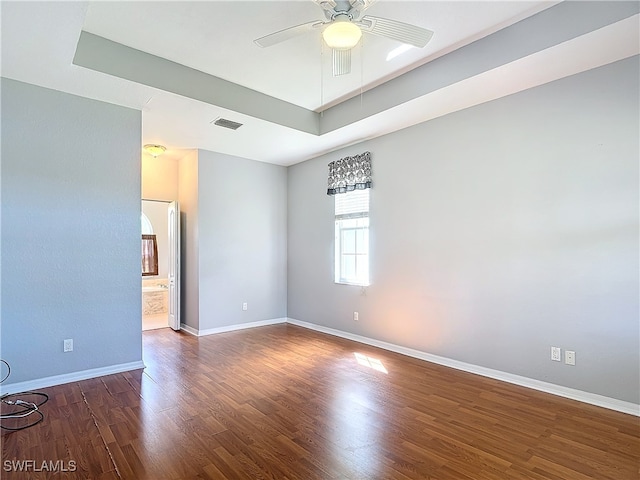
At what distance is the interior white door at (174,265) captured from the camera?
18.6 feet

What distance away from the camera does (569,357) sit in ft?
9.96

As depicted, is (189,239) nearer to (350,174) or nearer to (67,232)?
(67,232)

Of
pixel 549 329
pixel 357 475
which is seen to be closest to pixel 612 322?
pixel 549 329

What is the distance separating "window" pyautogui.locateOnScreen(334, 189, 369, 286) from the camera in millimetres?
4934

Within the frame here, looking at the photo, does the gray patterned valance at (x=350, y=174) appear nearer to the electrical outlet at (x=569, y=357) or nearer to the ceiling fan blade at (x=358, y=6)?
the ceiling fan blade at (x=358, y=6)

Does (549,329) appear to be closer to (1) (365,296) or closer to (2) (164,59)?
(1) (365,296)

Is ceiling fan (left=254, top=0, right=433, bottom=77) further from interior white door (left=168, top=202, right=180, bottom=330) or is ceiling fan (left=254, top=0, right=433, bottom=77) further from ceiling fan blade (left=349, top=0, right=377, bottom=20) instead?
interior white door (left=168, top=202, right=180, bottom=330)

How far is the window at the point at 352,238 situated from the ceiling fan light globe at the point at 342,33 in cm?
271

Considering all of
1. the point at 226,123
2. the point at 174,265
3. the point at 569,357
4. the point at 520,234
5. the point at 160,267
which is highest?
the point at 226,123

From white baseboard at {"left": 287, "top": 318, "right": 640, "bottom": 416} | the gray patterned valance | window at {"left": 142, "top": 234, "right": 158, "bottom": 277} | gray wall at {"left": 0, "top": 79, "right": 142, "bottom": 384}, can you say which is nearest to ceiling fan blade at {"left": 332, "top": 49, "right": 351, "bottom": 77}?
the gray patterned valance

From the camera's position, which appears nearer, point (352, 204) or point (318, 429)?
point (318, 429)

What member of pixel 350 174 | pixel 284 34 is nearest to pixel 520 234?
pixel 350 174

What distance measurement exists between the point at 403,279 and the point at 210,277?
2954 millimetres

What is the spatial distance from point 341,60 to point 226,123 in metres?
2.10
